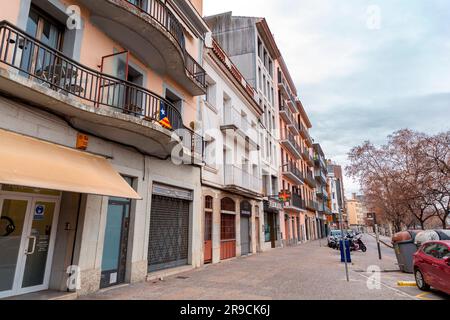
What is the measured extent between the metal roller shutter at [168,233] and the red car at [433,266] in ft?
25.9

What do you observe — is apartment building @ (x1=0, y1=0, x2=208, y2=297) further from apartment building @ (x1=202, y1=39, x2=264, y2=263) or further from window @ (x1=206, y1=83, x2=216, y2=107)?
window @ (x1=206, y1=83, x2=216, y2=107)

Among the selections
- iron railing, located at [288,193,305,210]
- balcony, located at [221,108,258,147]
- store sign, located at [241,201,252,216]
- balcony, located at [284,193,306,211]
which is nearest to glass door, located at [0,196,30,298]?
balcony, located at [221,108,258,147]

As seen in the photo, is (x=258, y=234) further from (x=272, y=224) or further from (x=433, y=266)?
(x=433, y=266)

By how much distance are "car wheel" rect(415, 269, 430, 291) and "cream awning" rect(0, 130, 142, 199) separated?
329 inches

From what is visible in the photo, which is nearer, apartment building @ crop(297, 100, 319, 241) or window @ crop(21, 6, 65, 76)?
window @ crop(21, 6, 65, 76)

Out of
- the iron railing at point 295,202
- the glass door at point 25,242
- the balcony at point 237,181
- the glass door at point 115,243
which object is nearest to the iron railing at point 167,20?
the balcony at point 237,181

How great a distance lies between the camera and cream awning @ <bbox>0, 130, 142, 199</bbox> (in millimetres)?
4789

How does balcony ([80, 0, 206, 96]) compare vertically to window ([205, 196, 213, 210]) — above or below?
above

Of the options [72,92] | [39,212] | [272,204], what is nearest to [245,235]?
[272,204]

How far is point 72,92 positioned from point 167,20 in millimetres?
5043

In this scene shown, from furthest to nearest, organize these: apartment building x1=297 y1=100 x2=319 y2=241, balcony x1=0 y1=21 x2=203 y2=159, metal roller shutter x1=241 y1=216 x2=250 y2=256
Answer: apartment building x1=297 y1=100 x2=319 y2=241 → metal roller shutter x1=241 y1=216 x2=250 y2=256 → balcony x1=0 y1=21 x2=203 y2=159

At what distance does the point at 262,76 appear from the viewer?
25609 mm

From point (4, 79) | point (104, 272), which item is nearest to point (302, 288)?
point (104, 272)
